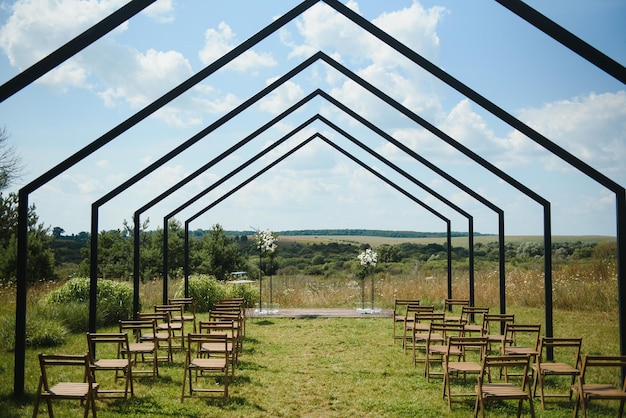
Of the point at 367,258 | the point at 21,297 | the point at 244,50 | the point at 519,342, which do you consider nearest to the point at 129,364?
the point at 21,297

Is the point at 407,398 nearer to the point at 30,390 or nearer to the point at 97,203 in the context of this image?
the point at 30,390

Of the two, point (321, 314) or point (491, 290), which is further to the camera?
point (491, 290)

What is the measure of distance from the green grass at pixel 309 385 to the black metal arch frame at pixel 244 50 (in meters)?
1.47

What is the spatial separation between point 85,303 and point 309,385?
832 centimetres

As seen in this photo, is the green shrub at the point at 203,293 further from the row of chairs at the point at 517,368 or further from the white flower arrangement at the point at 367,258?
the row of chairs at the point at 517,368

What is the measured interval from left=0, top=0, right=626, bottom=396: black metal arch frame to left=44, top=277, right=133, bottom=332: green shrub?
6447 mm

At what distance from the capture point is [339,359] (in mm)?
11648

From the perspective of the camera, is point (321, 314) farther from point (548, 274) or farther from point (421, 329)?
point (548, 274)

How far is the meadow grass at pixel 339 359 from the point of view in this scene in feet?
26.6

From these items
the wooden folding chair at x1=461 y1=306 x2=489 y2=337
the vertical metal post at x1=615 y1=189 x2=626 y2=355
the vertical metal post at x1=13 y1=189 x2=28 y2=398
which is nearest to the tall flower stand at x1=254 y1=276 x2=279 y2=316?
the wooden folding chair at x1=461 y1=306 x2=489 y2=337

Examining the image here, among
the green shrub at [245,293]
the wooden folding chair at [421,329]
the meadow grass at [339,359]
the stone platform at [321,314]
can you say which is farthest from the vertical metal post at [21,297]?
the green shrub at [245,293]

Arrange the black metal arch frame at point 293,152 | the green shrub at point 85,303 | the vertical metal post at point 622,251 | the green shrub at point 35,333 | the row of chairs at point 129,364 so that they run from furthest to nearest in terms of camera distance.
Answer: the black metal arch frame at point 293,152, the green shrub at point 85,303, the green shrub at point 35,333, the vertical metal post at point 622,251, the row of chairs at point 129,364

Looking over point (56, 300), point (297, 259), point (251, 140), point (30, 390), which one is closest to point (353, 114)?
point (251, 140)

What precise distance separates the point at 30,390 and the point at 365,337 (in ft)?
24.8
